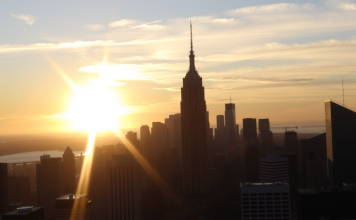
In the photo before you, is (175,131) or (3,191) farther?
(175,131)

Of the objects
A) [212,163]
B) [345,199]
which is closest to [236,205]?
[345,199]

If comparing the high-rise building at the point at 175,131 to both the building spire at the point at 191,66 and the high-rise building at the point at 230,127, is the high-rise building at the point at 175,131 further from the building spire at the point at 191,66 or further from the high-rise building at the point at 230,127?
the building spire at the point at 191,66

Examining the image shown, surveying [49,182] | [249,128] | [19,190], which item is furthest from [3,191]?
[249,128]

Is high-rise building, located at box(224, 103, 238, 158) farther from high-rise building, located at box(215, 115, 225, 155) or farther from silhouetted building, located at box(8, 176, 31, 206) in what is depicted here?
silhouetted building, located at box(8, 176, 31, 206)

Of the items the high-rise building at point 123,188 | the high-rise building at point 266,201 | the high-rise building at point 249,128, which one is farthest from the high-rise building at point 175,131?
the high-rise building at point 266,201

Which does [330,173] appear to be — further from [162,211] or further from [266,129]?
[266,129]

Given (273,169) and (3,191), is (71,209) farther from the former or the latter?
(273,169)

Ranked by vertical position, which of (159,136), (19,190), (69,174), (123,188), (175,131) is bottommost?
(19,190)
